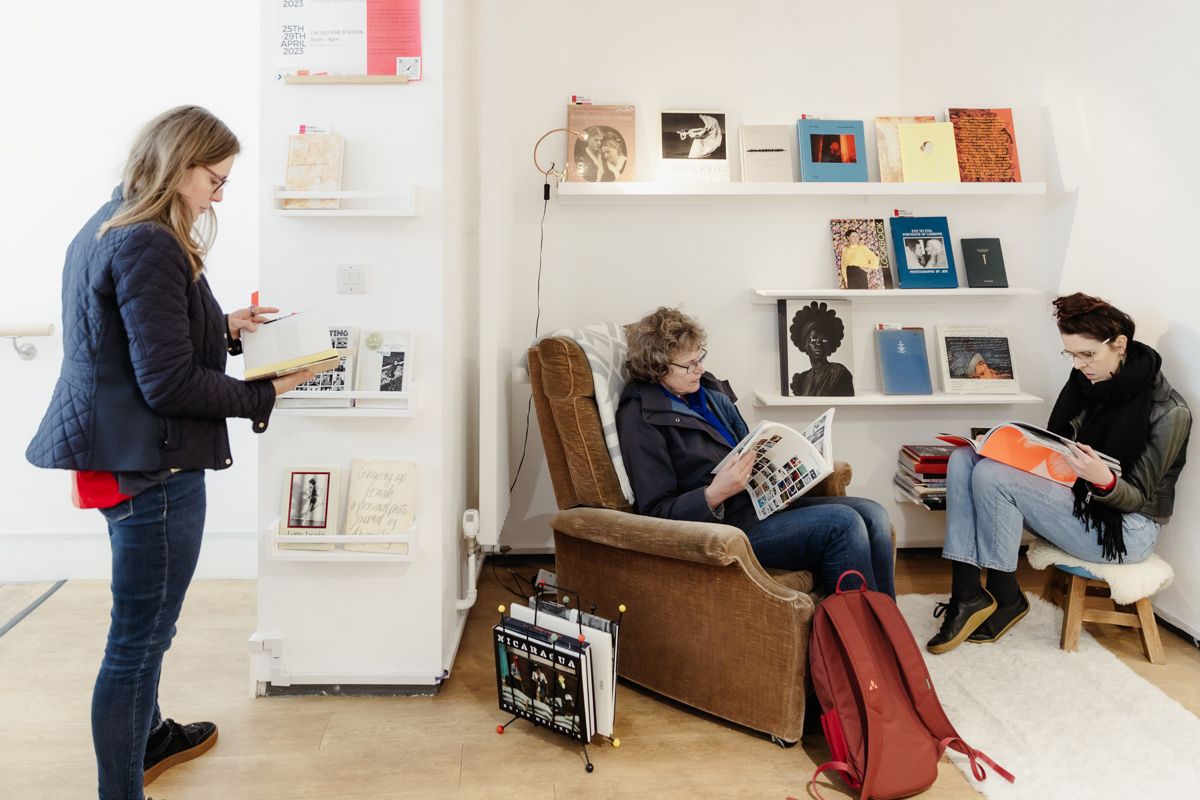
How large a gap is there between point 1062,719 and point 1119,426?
93 centimetres

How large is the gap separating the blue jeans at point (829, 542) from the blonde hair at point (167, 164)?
5.15ft

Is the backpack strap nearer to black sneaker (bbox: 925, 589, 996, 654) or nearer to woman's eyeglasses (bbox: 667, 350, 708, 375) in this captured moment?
black sneaker (bbox: 925, 589, 996, 654)

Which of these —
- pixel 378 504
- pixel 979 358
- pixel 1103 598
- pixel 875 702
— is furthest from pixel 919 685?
pixel 979 358

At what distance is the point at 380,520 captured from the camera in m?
2.28

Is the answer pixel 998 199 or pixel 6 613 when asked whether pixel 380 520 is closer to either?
pixel 6 613

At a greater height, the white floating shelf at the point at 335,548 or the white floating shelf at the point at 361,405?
the white floating shelf at the point at 361,405

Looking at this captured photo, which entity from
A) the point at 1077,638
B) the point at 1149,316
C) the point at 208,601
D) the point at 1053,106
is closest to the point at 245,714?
the point at 208,601

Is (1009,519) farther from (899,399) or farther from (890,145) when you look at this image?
(890,145)

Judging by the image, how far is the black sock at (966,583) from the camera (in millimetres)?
2719

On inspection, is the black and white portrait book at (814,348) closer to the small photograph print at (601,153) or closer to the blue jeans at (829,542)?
the small photograph print at (601,153)

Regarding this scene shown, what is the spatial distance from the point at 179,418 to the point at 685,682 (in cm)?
140

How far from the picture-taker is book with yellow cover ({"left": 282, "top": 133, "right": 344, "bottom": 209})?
2.17 metres

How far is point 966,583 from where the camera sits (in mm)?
2725

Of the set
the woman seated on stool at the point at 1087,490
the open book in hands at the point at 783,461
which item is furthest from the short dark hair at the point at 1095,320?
the open book in hands at the point at 783,461
